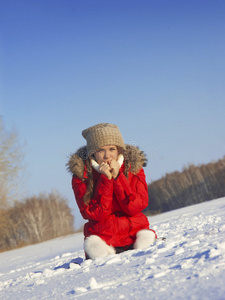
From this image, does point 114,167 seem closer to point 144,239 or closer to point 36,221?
point 144,239

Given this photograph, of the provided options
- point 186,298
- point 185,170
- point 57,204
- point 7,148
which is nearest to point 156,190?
point 185,170

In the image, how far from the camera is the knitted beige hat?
329 centimetres


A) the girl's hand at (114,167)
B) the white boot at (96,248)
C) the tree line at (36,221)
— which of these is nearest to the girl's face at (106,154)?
the girl's hand at (114,167)

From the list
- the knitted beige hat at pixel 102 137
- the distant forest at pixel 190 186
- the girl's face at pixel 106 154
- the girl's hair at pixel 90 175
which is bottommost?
the distant forest at pixel 190 186

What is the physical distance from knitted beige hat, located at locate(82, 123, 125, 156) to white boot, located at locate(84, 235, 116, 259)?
867mm

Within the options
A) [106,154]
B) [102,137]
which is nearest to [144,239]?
[106,154]

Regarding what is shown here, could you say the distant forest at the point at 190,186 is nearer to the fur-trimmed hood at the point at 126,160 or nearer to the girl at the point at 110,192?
the fur-trimmed hood at the point at 126,160

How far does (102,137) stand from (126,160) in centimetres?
35

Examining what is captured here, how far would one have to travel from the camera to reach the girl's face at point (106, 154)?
3275mm

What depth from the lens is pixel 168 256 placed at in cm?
216

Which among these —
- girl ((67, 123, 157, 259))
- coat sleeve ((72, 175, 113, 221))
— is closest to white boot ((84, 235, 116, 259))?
girl ((67, 123, 157, 259))

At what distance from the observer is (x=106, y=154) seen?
328 cm

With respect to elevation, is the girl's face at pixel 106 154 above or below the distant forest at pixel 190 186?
above

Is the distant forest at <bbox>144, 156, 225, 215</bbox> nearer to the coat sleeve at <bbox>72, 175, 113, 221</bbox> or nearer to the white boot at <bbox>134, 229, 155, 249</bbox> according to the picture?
the white boot at <bbox>134, 229, 155, 249</bbox>
